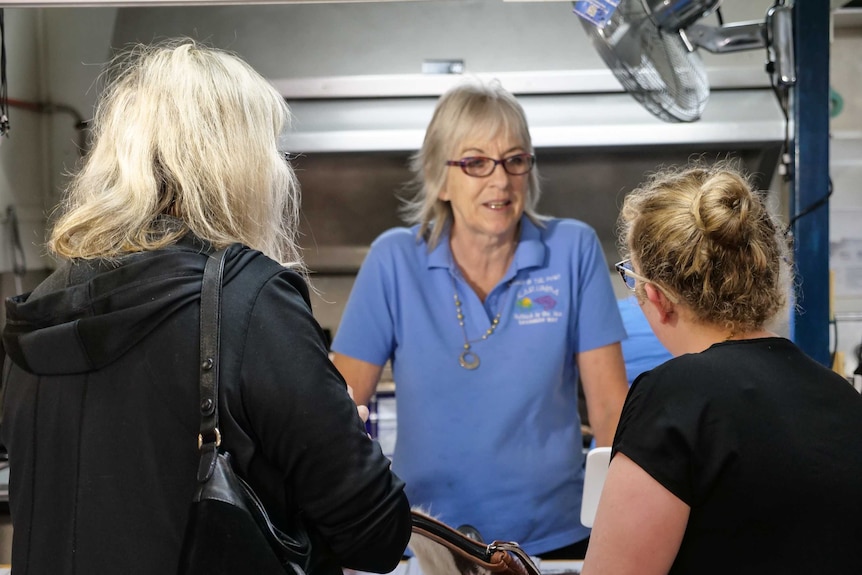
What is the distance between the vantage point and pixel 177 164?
2.95 ft

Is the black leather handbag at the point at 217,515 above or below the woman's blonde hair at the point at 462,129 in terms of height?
below

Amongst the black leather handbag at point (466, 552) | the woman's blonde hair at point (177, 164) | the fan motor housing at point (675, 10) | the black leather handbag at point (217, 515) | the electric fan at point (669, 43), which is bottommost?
the black leather handbag at point (466, 552)

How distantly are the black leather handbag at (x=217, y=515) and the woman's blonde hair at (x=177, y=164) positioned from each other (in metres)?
0.12

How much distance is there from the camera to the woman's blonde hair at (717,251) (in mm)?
932

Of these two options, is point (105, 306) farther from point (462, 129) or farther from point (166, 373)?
point (462, 129)

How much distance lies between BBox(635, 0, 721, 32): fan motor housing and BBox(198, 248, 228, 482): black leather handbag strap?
1030 millimetres

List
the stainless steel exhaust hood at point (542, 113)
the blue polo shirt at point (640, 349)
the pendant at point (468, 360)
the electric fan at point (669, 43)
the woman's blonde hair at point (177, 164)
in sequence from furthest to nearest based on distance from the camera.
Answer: the stainless steel exhaust hood at point (542, 113)
the blue polo shirt at point (640, 349)
the pendant at point (468, 360)
the electric fan at point (669, 43)
the woman's blonde hair at point (177, 164)

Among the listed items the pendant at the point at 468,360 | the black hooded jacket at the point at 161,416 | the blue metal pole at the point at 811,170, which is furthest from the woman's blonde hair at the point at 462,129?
the black hooded jacket at the point at 161,416

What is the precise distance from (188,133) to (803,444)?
691 mm

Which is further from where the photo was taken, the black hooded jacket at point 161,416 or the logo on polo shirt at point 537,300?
the logo on polo shirt at point 537,300

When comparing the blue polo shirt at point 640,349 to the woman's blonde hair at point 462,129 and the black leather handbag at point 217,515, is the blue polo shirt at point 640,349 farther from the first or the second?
the black leather handbag at point 217,515

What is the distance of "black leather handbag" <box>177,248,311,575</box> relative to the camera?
2.57ft

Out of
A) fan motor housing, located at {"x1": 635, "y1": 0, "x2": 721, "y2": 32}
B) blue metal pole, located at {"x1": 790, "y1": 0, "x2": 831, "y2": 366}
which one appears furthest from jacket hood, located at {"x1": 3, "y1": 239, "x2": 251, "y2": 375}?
blue metal pole, located at {"x1": 790, "y1": 0, "x2": 831, "y2": 366}

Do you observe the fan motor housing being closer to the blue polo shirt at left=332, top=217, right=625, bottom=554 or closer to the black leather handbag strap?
the blue polo shirt at left=332, top=217, right=625, bottom=554
